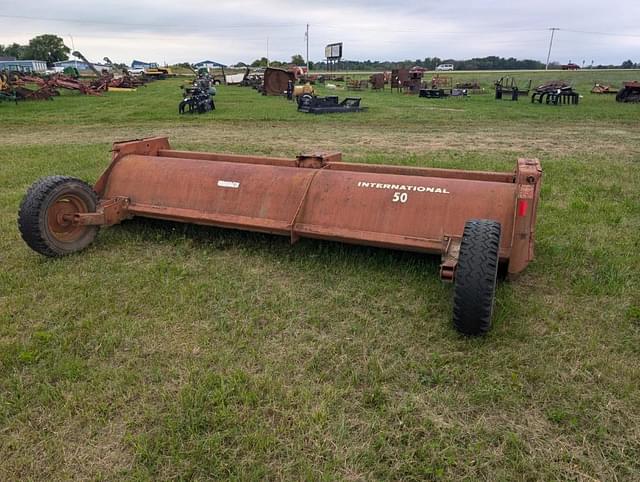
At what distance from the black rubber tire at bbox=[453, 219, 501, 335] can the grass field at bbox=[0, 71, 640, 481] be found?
179 mm

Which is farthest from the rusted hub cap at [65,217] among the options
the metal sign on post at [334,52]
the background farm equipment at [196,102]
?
the metal sign on post at [334,52]

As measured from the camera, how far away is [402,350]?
2949 millimetres

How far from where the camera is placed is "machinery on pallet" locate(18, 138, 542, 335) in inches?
139

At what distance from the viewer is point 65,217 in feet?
14.0

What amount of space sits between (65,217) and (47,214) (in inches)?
7.9

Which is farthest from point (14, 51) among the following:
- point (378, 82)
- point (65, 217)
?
point (65, 217)

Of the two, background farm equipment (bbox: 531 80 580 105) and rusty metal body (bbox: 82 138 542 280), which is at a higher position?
background farm equipment (bbox: 531 80 580 105)

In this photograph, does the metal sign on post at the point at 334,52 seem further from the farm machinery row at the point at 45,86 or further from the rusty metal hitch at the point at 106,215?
the rusty metal hitch at the point at 106,215

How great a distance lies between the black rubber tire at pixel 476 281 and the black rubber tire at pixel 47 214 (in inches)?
127

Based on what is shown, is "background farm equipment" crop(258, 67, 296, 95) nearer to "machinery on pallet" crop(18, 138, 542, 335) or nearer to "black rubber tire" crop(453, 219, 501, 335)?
"machinery on pallet" crop(18, 138, 542, 335)

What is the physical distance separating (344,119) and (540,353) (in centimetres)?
1383

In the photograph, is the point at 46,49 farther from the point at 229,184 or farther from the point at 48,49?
the point at 229,184

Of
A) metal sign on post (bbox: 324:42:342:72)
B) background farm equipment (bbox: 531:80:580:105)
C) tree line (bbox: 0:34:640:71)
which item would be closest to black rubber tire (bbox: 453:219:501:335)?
background farm equipment (bbox: 531:80:580:105)

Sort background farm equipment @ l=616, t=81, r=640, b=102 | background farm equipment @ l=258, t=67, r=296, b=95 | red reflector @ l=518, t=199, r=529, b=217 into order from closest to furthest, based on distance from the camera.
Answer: red reflector @ l=518, t=199, r=529, b=217 → background farm equipment @ l=616, t=81, r=640, b=102 → background farm equipment @ l=258, t=67, r=296, b=95
